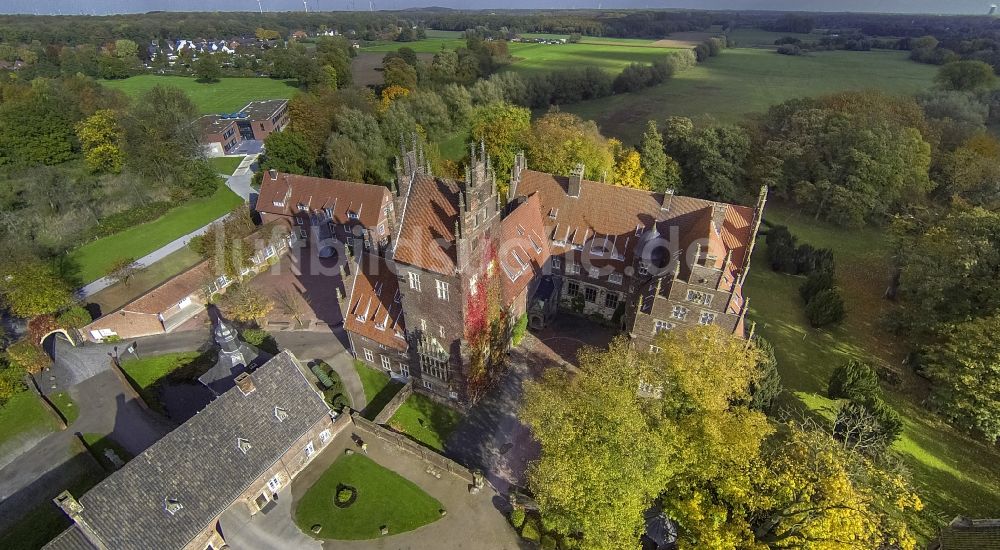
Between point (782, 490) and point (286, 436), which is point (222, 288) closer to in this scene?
point (286, 436)

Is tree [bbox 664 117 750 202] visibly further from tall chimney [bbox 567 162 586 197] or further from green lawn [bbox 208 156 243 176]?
green lawn [bbox 208 156 243 176]

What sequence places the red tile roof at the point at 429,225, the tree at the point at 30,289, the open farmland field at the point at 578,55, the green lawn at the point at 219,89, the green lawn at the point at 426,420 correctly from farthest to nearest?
the open farmland field at the point at 578,55 → the green lawn at the point at 219,89 → the tree at the point at 30,289 → the green lawn at the point at 426,420 → the red tile roof at the point at 429,225

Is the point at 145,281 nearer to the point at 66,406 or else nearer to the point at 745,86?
the point at 66,406

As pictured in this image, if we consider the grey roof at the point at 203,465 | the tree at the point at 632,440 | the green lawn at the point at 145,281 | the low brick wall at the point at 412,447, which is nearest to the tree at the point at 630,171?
the tree at the point at 632,440

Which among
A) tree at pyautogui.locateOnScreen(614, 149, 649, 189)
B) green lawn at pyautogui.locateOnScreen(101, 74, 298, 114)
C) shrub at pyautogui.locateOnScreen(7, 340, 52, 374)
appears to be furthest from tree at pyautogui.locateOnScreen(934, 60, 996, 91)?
green lawn at pyautogui.locateOnScreen(101, 74, 298, 114)

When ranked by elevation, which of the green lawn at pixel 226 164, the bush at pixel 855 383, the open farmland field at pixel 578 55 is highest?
the open farmland field at pixel 578 55

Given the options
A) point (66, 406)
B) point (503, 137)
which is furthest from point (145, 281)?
point (503, 137)

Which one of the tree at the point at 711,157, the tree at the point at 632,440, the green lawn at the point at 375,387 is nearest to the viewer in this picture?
the tree at the point at 632,440

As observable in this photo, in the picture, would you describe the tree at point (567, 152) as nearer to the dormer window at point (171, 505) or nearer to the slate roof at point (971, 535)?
the slate roof at point (971, 535)
